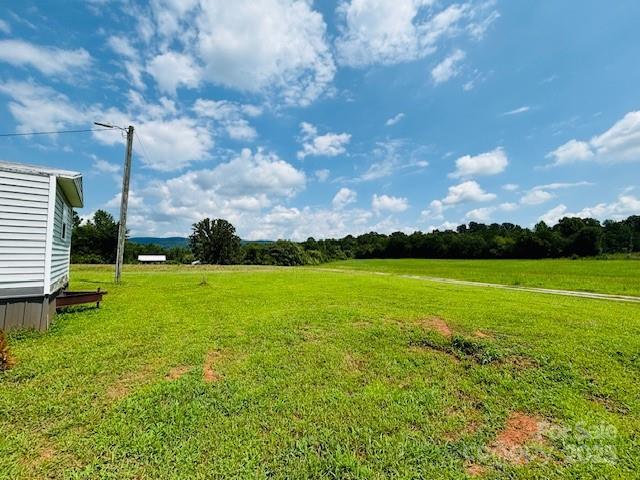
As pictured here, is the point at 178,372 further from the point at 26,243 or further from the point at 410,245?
the point at 410,245

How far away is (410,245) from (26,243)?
96241 millimetres

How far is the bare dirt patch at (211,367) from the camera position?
5.12 meters

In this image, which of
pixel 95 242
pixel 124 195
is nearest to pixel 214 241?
pixel 95 242

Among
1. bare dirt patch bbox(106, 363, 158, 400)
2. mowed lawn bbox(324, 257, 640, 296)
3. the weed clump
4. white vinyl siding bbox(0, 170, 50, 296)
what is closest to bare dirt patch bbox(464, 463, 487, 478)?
bare dirt patch bbox(106, 363, 158, 400)

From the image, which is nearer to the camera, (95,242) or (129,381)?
(129,381)

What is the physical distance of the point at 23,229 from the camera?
23.0 ft

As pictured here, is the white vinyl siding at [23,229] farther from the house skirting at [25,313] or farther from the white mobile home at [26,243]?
the house skirting at [25,313]

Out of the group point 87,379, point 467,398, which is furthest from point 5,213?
point 467,398

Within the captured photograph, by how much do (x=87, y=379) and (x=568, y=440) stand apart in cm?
677

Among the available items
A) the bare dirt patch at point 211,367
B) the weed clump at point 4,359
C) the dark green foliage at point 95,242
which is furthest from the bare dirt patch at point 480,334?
the dark green foliage at point 95,242

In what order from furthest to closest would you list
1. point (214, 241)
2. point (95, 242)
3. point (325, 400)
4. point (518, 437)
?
1. point (214, 241)
2. point (95, 242)
3. point (325, 400)
4. point (518, 437)

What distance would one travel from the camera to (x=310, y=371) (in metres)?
5.43

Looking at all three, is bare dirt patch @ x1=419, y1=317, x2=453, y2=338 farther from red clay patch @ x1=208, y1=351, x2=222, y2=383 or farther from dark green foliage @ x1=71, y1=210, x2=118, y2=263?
dark green foliage @ x1=71, y1=210, x2=118, y2=263

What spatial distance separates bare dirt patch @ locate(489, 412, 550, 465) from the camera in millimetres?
3632
